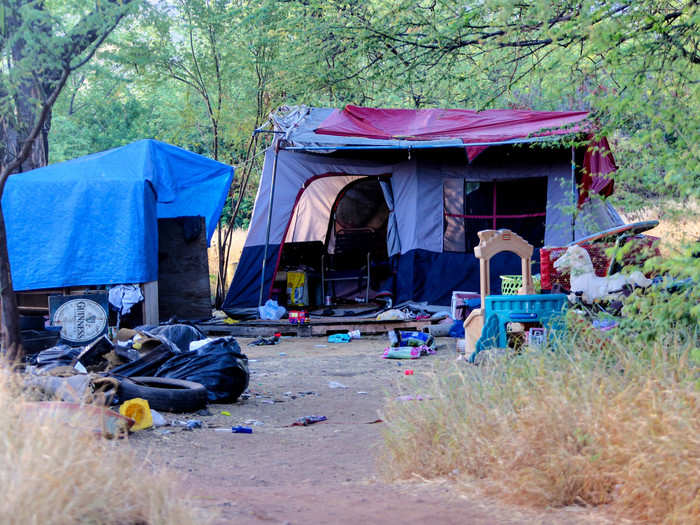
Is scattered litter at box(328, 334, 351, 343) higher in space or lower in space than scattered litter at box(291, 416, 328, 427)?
higher

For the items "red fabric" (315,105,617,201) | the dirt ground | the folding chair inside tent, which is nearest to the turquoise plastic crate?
the dirt ground

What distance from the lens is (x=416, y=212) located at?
35.8 feet

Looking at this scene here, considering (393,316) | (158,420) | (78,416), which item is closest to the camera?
(78,416)

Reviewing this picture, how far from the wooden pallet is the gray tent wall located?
34.8 inches

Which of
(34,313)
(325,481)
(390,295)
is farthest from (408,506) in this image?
(390,295)

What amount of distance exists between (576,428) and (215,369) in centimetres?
355

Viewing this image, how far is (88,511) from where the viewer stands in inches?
97.7

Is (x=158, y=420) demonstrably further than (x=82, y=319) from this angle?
No

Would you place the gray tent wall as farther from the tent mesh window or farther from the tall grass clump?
the tall grass clump

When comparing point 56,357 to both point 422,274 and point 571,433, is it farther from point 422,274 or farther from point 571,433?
point 422,274

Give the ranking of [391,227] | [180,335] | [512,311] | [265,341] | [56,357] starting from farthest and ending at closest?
[391,227]
[265,341]
[180,335]
[56,357]
[512,311]

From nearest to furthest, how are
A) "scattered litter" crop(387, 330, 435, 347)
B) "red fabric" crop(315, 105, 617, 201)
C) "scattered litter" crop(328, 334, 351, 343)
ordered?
Result: "scattered litter" crop(387, 330, 435, 347)
"red fabric" crop(315, 105, 617, 201)
"scattered litter" crop(328, 334, 351, 343)

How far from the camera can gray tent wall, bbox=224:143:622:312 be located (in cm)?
1048

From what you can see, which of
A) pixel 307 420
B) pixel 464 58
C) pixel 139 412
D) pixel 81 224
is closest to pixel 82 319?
pixel 81 224
